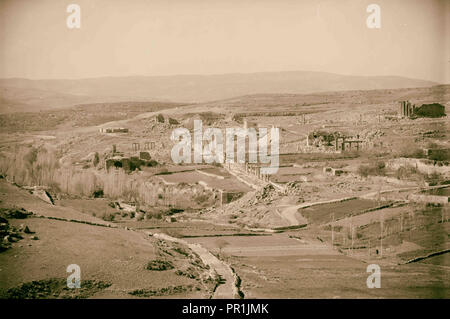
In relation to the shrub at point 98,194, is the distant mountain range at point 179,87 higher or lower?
higher

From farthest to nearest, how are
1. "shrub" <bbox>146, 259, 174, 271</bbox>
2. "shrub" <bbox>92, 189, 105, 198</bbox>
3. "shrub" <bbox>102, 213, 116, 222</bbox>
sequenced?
"shrub" <bbox>92, 189, 105, 198</bbox> < "shrub" <bbox>102, 213, 116, 222</bbox> < "shrub" <bbox>146, 259, 174, 271</bbox>

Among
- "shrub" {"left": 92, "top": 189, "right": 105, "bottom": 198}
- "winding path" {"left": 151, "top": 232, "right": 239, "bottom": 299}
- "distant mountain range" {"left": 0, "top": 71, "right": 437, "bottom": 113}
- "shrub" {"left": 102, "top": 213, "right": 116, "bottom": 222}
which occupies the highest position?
"distant mountain range" {"left": 0, "top": 71, "right": 437, "bottom": 113}

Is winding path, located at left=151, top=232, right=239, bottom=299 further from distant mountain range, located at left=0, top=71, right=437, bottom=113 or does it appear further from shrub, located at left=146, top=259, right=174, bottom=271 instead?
distant mountain range, located at left=0, top=71, right=437, bottom=113

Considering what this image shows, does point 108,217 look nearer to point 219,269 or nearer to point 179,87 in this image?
point 219,269

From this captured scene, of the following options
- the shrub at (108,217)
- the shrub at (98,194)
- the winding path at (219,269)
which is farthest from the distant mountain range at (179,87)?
the winding path at (219,269)

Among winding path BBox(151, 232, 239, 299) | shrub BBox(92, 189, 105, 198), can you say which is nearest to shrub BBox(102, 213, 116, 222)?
winding path BBox(151, 232, 239, 299)

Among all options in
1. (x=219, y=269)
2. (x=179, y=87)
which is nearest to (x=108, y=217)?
(x=219, y=269)

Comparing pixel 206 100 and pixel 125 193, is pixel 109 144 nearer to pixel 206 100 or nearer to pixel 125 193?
pixel 125 193

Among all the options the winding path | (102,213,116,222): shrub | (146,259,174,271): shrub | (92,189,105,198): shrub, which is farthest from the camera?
(92,189,105,198): shrub

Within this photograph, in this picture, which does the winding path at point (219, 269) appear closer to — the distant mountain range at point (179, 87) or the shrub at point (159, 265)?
the shrub at point (159, 265)
